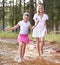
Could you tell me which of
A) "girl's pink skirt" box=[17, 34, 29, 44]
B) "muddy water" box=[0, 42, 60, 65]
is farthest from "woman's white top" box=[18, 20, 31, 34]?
"muddy water" box=[0, 42, 60, 65]

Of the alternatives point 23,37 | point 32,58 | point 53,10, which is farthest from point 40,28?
point 53,10

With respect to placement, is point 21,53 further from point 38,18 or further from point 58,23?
point 58,23

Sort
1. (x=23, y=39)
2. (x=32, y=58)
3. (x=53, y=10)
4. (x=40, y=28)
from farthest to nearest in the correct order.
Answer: (x=53, y=10) < (x=40, y=28) < (x=32, y=58) < (x=23, y=39)

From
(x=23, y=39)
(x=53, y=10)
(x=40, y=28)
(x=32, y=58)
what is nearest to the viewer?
(x=23, y=39)

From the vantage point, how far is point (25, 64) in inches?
293

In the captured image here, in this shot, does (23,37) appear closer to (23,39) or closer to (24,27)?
(23,39)

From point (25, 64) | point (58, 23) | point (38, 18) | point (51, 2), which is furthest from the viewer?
point (58, 23)

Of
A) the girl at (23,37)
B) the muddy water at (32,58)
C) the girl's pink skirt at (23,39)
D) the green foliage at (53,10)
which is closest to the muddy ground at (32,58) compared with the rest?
the muddy water at (32,58)

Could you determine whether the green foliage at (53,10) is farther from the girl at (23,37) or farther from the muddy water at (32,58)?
the girl at (23,37)

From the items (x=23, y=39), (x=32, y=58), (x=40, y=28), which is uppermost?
(x=40, y=28)

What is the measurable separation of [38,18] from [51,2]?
3297 centimetres

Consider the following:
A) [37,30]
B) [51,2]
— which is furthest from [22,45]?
[51,2]

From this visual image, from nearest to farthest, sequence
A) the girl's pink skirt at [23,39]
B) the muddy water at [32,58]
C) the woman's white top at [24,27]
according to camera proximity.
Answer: the muddy water at [32,58] → the girl's pink skirt at [23,39] → the woman's white top at [24,27]

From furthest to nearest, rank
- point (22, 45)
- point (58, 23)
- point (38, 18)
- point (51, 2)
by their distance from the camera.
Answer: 1. point (58, 23)
2. point (51, 2)
3. point (38, 18)
4. point (22, 45)
